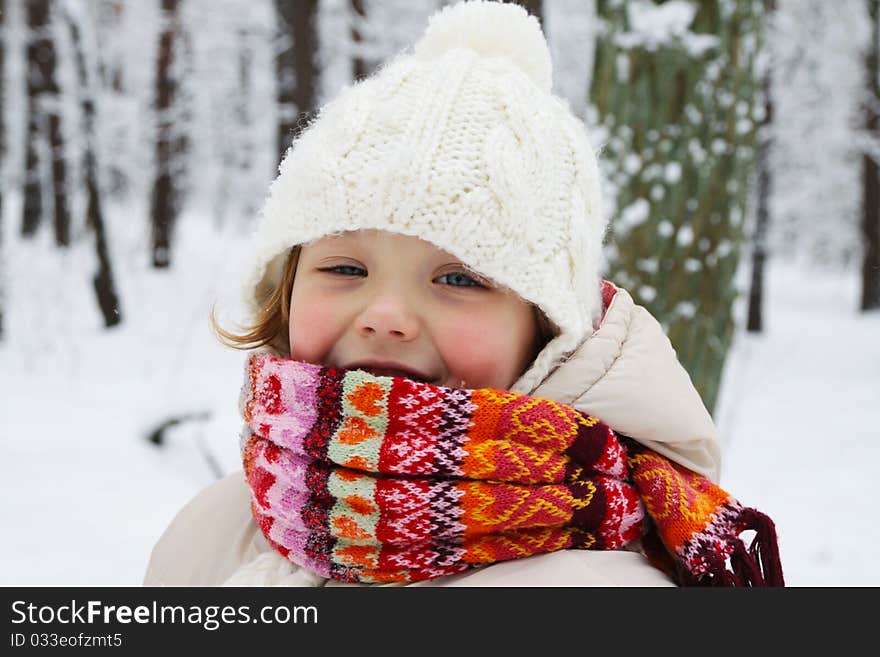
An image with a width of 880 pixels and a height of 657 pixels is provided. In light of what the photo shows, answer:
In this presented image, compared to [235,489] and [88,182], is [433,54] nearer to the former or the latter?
[235,489]

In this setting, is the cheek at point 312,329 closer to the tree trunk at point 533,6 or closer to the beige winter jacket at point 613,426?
the beige winter jacket at point 613,426

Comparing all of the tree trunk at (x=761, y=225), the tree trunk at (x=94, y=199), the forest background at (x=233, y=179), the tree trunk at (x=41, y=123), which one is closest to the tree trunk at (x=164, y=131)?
the forest background at (x=233, y=179)

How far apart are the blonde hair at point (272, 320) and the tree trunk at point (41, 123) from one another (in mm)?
10581

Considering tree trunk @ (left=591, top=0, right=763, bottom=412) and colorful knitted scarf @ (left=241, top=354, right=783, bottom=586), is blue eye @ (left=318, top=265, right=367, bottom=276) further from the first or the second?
tree trunk @ (left=591, top=0, right=763, bottom=412)

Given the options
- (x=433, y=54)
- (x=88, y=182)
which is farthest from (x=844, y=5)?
(x=433, y=54)

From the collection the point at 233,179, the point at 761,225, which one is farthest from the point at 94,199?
the point at 233,179

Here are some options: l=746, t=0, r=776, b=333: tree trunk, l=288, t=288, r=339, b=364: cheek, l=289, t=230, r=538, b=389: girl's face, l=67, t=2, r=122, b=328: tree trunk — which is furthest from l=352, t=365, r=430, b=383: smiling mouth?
l=746, t=0, r=776, b=333: tree trunk

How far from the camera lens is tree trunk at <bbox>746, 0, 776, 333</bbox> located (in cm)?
1209

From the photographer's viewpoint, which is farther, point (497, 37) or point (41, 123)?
point (41, 123)

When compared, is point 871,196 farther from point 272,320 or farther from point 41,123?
point 41,123

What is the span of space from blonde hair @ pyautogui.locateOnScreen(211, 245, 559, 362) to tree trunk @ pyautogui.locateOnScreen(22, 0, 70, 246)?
10581mm

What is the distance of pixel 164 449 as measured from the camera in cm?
468

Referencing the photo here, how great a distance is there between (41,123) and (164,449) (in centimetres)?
1310
